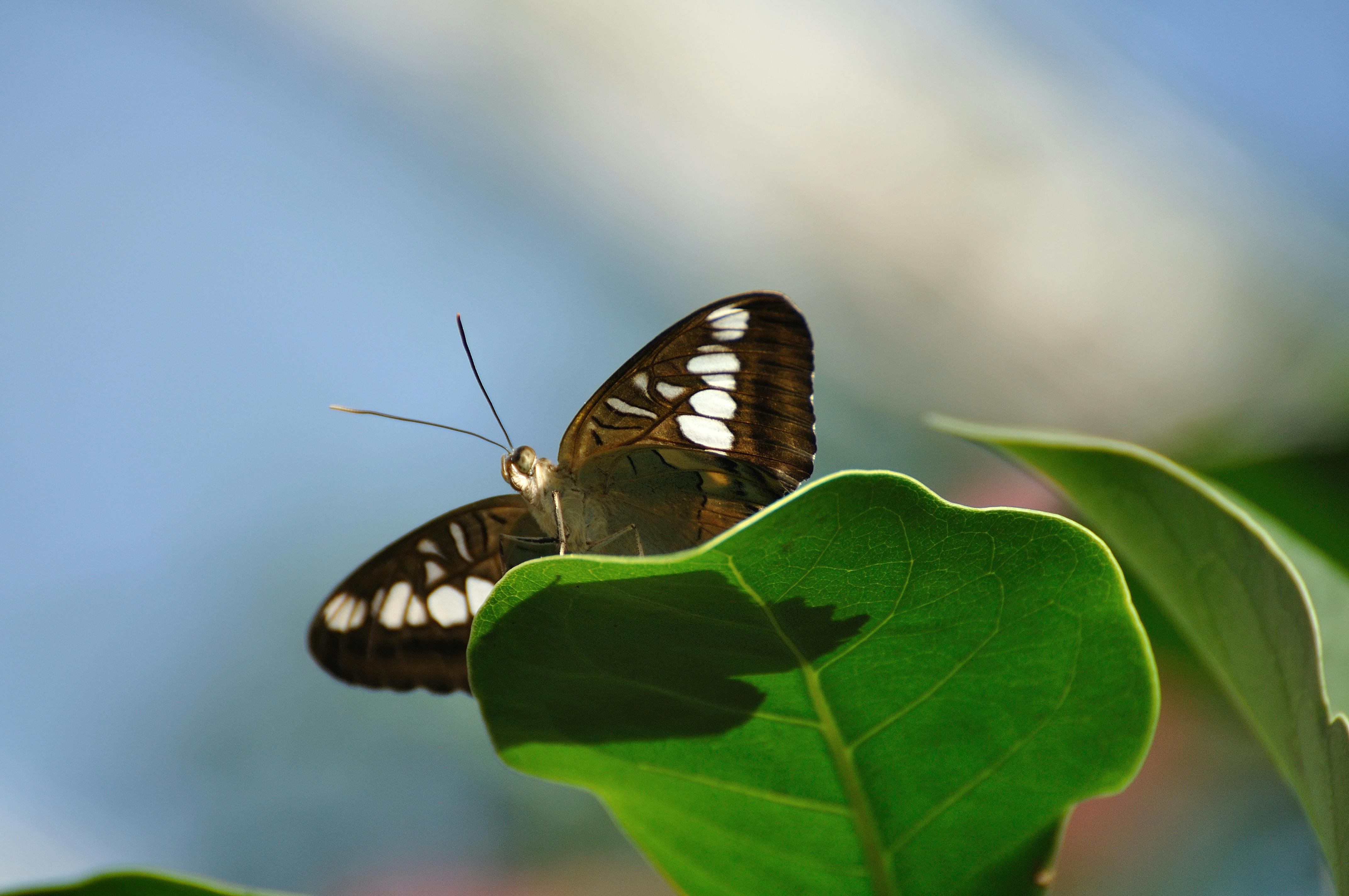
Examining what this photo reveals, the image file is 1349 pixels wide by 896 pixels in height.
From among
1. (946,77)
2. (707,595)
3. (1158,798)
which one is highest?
(946,77)

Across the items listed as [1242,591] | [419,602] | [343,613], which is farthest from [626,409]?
[1242,591]

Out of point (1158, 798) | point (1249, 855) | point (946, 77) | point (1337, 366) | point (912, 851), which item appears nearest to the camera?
point (912, 851)

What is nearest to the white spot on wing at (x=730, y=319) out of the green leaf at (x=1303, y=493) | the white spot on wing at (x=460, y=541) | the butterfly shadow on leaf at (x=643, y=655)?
the white spot on wing at (x=460, y=541)

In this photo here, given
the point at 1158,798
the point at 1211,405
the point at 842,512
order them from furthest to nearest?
the point at 1211,405
the point at 1158,798
the point at 842,512

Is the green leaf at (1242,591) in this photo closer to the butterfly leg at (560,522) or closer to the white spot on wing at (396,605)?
the butterfly leg at (560,522)

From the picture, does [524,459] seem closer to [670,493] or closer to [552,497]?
[552,497]

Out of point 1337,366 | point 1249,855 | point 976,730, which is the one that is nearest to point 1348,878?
point 976,730

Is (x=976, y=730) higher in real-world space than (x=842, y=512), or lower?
lower

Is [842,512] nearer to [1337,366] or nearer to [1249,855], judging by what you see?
[1337,366]

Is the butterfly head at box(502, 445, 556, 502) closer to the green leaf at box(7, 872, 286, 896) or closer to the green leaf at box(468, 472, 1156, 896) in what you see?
the green leaf at box(468, 472, 1156, 896)
